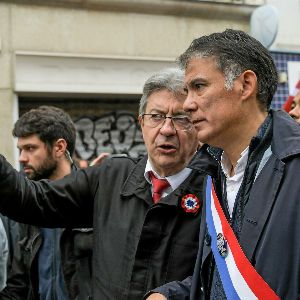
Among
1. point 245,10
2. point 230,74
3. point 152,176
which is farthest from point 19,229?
point 245,10

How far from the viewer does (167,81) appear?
9.70 feet

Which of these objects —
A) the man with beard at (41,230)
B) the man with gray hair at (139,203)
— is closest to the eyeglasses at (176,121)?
the man with gray hair at (139,203)

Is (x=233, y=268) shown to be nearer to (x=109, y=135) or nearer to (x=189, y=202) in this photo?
(x=189, y=202)

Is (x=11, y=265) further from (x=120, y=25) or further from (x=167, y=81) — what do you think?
(x=120, y=25)

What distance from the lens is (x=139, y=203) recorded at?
9.19ft

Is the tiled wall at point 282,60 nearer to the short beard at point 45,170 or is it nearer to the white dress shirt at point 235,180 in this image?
the short beard at point 45,170

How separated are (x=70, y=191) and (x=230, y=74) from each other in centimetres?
106

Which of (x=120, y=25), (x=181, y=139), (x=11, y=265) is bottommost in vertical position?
(x=11, y=265)

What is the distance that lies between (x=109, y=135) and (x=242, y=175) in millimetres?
7455

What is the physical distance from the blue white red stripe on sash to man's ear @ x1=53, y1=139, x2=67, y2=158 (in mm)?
1904

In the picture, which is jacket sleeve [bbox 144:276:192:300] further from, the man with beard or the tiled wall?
the tiled wall

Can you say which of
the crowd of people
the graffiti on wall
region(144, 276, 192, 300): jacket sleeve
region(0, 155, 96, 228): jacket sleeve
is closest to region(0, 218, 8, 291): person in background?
the crowd of people

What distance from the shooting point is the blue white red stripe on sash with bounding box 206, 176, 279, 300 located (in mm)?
1937

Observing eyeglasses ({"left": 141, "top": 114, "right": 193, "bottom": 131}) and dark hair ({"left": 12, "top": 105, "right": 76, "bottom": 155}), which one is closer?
eyeglasses ({"left": 141, "top": 114, "right": 193, "bottom": 131})
